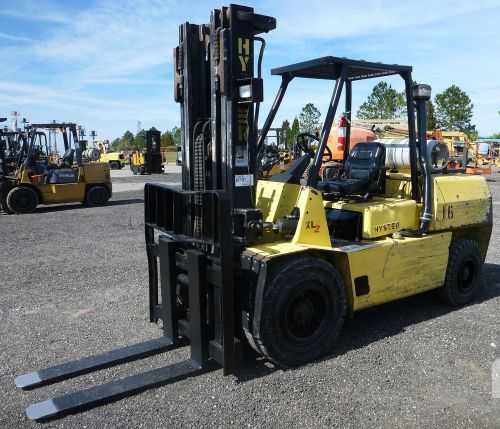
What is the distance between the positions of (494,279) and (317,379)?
414cm

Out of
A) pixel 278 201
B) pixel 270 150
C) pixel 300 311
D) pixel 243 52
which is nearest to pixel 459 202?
pixel 278 201

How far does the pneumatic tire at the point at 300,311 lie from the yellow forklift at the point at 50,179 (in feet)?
42.8

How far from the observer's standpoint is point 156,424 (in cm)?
338

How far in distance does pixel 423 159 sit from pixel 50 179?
13.2 m

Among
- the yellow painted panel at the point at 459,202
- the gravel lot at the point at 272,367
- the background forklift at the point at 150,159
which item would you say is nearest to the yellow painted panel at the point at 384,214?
the yellow painted panel at the point at 459,202

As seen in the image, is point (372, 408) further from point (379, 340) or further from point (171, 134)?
point (171, 134)

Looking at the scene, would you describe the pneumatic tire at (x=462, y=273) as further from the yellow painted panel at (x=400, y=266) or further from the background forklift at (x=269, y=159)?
the background forklift at (x=269, y=159)

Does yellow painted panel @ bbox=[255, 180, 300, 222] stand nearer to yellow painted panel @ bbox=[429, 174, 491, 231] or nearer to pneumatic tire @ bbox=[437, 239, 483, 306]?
yellow painted panel @ bbox=[429, 174, 491, 231]

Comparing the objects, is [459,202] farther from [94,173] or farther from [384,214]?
[94,173]

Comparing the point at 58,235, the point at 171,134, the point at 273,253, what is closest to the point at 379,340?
the point at 273,253

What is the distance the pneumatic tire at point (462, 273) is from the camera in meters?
→ 5.66

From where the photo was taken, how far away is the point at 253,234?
4.21 metres

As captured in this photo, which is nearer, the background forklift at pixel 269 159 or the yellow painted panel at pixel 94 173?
the background forklift at pixel 269 159

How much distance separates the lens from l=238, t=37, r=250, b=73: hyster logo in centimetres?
412
